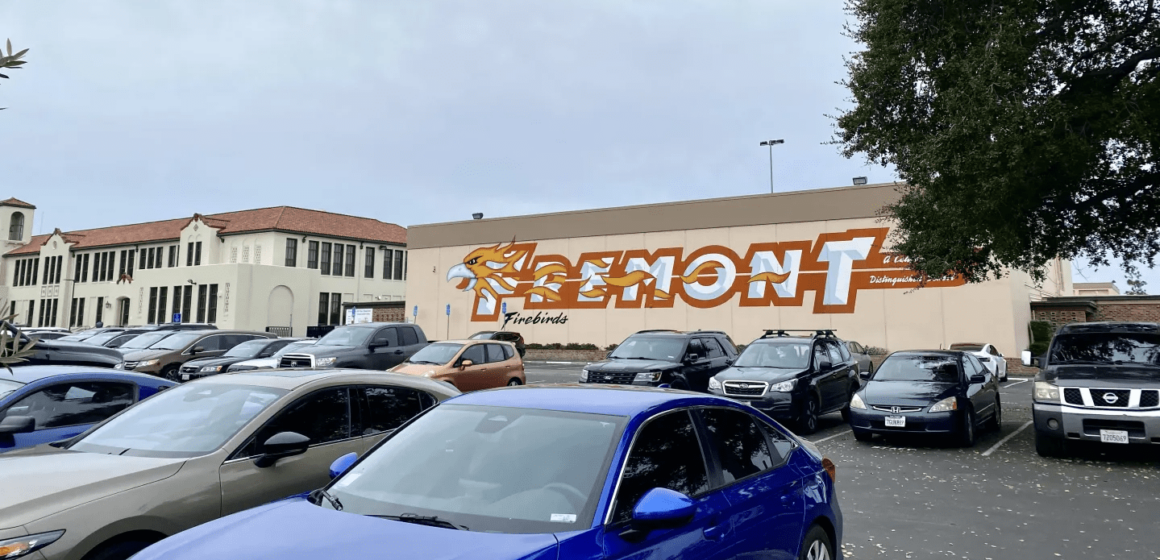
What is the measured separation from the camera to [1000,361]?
27.0 metres

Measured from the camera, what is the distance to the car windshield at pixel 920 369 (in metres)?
12.6

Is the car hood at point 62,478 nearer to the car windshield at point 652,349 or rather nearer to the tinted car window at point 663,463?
the tinted car window at point 663,463

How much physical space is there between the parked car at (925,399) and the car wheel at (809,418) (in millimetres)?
953

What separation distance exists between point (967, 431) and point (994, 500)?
13.2 ft

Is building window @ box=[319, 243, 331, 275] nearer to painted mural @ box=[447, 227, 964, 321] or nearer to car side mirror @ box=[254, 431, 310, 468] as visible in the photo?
painted mural @ box=[447, 227, 964, 321]

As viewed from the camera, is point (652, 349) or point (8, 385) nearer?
point (8, 385)

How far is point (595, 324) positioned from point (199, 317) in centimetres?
3329

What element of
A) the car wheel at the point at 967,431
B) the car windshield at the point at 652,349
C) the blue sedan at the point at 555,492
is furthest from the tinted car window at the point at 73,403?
the car wheel at the point at 967,431

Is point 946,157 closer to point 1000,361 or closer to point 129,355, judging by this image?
point 1000,361

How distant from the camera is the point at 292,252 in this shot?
59.9 m

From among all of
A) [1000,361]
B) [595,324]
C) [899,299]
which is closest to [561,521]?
[1000,361]

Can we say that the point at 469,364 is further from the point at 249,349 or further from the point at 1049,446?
the point at 1049,446

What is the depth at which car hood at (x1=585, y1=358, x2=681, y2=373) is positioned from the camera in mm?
14906

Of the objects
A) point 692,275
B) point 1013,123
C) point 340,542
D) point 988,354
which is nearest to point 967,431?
point 1013,123
